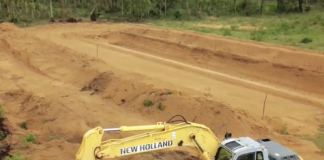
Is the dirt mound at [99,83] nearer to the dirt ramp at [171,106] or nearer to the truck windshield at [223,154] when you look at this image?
the dirt ramp at [171,106]

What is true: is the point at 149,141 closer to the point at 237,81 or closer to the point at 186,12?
the point at 237,81

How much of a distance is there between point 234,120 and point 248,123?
0.82m

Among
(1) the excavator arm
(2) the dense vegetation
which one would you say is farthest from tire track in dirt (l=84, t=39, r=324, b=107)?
(1) the excavator arm

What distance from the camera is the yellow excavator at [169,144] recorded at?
379 inches

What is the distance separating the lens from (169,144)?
10570mm

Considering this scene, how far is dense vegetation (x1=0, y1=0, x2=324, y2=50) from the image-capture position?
46.6 meters

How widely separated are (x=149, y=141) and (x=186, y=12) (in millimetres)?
49597

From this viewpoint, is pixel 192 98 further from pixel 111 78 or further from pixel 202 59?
pixel 202 59

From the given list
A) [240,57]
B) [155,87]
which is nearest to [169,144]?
[155,87]

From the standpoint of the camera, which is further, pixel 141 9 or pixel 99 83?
pixel 141 9

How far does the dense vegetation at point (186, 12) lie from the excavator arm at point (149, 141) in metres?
29.5

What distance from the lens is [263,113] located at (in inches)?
811

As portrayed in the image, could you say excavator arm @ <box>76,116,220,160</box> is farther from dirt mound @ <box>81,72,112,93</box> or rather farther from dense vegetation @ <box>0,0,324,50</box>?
dense vegetation @ <box>0,0,324,50</box>

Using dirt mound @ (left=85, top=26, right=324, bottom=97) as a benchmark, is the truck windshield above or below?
above
